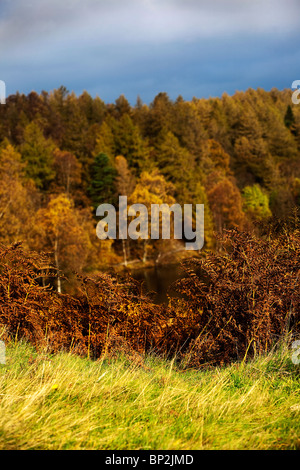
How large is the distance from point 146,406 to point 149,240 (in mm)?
37832

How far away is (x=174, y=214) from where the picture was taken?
143 ft

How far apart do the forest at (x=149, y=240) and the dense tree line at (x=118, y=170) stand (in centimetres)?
17

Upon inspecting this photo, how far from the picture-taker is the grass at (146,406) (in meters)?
2.83

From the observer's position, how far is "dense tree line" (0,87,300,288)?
31.8m

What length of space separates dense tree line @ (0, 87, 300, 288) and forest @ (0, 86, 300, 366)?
0.17 meters

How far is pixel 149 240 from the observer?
41125 millimetres
